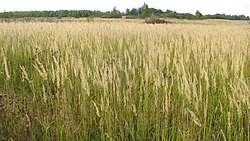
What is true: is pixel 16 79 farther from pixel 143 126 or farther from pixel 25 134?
pixel 143 126

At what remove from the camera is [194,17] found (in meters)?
45.4

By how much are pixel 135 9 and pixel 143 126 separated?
84.7m

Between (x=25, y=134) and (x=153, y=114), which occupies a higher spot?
(x=153, y=114)

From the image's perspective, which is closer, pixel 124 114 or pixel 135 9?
pixel 124 114

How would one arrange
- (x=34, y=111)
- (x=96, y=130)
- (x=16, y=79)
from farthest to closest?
1. (x=16, y=79)
2. (x=34, y=111)
3. (x=96, y=130)

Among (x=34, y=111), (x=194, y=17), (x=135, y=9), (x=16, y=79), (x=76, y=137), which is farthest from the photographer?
(x=135, y=9)

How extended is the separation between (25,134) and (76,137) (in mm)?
377

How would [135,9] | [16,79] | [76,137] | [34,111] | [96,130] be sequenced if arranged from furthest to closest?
[135,9] → [16,79] → [34,111] → [96,130] → [76,137]

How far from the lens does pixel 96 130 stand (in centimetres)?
222

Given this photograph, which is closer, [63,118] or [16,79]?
[63,118]

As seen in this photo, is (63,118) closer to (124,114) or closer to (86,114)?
(86,114)

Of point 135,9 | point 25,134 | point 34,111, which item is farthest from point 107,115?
point 135,9

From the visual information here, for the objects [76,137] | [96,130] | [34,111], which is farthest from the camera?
[34,111]

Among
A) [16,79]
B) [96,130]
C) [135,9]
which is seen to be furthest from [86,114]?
[135,9]
